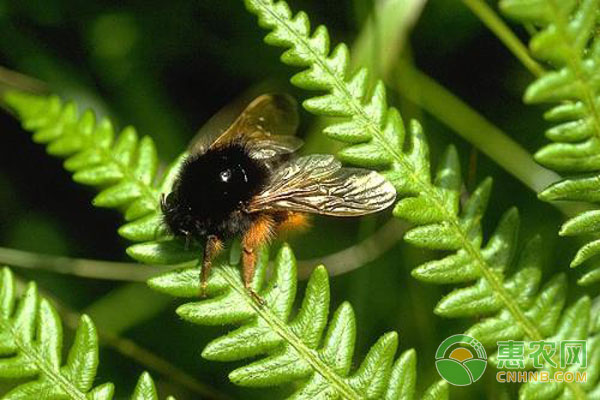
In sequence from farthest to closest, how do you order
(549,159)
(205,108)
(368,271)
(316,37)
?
1. (205,108)
2. (368,271)
3. (316,37)
4. (549,159)

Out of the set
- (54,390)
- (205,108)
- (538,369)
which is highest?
(205,108)

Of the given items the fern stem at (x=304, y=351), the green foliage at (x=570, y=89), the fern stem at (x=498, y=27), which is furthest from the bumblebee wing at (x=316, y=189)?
the fern stem at (x=498, y=27)

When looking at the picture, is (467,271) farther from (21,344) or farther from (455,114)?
(455,114)

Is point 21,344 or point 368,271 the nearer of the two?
point 21,344

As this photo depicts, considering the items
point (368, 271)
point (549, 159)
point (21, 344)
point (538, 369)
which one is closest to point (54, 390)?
point (21, 344)

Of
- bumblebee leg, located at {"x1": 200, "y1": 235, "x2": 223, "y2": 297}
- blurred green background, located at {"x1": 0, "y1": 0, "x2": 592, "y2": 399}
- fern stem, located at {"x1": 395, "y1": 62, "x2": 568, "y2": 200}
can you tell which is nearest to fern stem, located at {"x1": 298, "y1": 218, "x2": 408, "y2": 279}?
blurred green background, located at {"x1": 0, "y1": 0, "x2": 592, "y2": 399}

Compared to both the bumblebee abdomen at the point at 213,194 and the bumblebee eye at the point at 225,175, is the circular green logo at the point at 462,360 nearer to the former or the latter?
the bumblebee abdomen at the point at 213,194
